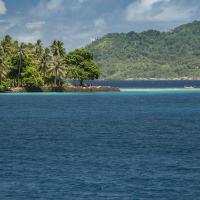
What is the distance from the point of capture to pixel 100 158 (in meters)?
73.8

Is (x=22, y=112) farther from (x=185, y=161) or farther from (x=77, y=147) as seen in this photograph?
(x=185, y=161)

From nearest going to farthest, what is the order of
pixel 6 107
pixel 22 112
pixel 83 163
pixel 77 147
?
1. pixel 83 163
2. pixel 77 147
3. pixel 22 112
4. pixel 6 107

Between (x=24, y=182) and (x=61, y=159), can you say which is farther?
(x=61, y=159)

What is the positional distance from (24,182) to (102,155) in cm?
1802

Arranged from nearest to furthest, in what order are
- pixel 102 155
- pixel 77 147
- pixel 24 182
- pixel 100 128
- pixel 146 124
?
pixel 24 182 → pixel 102 155 → pixel 77 147 → pixel 100 128 → pixel 146 124

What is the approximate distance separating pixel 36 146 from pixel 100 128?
2902 cm

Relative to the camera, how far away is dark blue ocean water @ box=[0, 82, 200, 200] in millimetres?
56531

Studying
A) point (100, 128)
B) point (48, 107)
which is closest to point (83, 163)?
point (100, 128)

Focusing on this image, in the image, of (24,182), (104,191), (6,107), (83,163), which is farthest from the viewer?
(6,107)

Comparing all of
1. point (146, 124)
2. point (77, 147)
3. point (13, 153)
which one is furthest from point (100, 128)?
point (13, 153)

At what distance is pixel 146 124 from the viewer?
121438mm

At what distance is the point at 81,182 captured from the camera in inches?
2351

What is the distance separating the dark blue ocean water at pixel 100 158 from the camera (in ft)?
185

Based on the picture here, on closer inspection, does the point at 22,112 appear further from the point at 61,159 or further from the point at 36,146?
the point at 61,159
